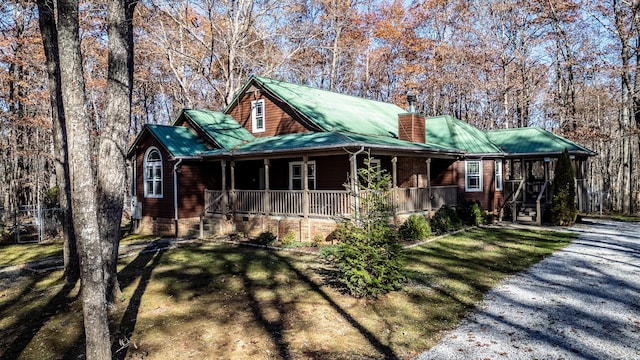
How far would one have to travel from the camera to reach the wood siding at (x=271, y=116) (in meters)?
17.2

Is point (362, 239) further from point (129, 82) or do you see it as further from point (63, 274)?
point (63, 274)

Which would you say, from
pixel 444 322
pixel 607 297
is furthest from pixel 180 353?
pixel 607 297

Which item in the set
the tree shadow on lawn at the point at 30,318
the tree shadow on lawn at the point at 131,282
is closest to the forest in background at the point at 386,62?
the tree shadow on lawn at the point at 131,282

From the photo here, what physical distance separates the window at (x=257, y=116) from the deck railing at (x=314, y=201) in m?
3.65


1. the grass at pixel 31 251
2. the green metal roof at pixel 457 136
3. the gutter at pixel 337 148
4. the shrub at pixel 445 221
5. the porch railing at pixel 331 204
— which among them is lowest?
the grass at pixel 31 251

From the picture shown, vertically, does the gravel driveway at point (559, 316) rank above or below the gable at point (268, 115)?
below

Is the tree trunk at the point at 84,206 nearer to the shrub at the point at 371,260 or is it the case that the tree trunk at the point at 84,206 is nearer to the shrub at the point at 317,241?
the shrub at the point at 371,260

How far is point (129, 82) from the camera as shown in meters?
8.32

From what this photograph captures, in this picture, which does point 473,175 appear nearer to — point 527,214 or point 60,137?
point 527,214

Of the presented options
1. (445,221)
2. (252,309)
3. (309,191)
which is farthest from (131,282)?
(445,221)

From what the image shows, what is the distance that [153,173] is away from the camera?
1819 centimetres

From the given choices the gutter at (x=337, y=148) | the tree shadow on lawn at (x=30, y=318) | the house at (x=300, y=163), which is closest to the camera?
the tree shadow on lawn at (x=30, y=318)

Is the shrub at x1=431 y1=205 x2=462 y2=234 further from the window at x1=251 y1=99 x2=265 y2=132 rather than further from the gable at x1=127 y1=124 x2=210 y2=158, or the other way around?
the gable at x1=127 y1=124 x2=210 y2=158

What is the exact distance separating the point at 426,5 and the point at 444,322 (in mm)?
30395
